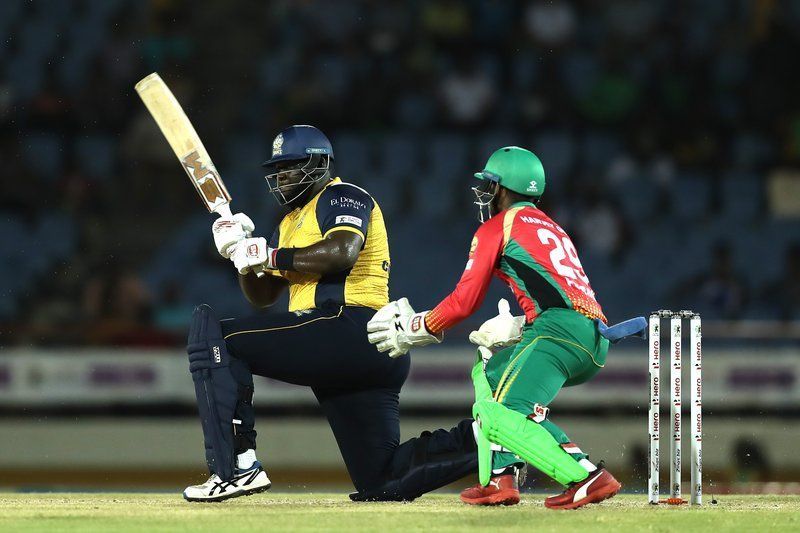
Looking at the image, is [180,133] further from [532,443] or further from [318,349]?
[532,443]

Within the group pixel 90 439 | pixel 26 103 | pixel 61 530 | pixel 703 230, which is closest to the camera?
pixel 61 530

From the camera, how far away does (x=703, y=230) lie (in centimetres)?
1289

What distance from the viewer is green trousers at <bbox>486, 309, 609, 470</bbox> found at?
18.4 feet

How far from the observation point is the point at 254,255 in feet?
20.1

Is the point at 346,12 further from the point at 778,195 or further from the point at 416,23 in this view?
the point at 778,195

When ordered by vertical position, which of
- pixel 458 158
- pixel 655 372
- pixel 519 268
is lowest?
pixel 655 372

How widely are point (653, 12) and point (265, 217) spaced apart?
4965 millimetres

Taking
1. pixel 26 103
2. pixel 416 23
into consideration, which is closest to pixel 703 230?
pixel 416 23

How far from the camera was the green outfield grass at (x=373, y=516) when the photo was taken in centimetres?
496

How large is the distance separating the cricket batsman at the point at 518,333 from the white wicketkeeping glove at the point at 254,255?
2.10ft

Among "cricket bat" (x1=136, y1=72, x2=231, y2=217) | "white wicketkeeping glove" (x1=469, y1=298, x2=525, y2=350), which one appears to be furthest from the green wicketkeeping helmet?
"cricket bat" (x1=136, y1=72, x2=231, y2=217)

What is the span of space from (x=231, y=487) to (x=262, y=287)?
3.53 feet

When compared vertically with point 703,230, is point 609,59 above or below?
above

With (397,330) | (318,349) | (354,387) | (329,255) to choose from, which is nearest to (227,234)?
(329,255)
